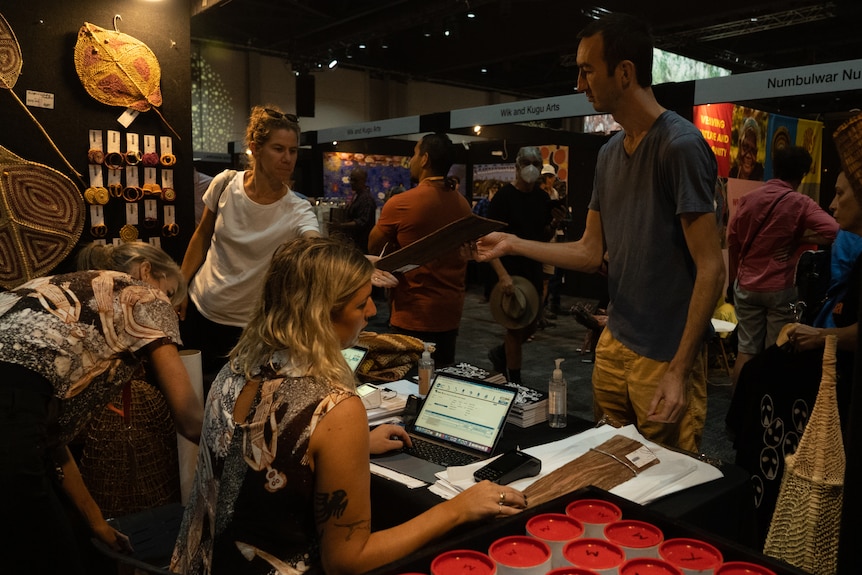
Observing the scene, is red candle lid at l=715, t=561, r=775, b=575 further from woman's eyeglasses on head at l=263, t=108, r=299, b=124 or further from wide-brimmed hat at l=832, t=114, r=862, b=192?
woman's eyeglasses on head at l=263, t=108, r=299, b=124

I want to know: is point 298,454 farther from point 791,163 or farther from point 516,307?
point 791,163

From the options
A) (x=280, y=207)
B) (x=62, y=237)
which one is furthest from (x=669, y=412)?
(x=62, y=237)

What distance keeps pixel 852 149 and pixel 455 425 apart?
4.25 feet

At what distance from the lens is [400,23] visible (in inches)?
357

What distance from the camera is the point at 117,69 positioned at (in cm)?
323

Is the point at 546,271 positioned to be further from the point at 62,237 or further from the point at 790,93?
the point at 62,237

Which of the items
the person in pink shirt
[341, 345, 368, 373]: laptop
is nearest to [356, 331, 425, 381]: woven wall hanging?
[341, 345, 368, 373]: laptop

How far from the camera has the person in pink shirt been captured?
4367 millimetres

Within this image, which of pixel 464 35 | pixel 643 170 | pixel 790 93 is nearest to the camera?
pixel 643 170

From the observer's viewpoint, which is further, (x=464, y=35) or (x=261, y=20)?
(x=464, y=35)

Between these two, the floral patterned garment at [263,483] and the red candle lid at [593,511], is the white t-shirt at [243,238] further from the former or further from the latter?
the red candle lid at [593,511]

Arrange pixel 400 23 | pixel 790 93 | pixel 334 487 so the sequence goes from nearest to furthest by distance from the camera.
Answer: pixel 334 487
pixel 790 93
pixel 400 23

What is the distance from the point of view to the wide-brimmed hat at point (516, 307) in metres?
4.27

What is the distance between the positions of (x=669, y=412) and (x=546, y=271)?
631cm
